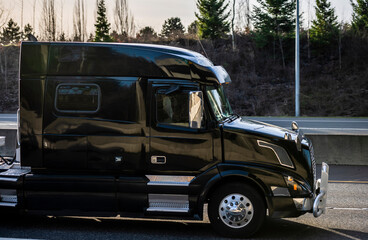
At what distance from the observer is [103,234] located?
22.4 ft

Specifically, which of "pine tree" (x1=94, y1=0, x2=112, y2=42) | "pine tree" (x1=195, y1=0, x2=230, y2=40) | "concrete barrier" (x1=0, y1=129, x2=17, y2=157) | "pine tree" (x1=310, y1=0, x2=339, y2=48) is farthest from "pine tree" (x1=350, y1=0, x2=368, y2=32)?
"concrete barrier" (x1=0, y1=129, x2=17, y2=157)

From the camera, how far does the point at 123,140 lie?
6816mm

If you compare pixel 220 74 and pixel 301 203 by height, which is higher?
pixel 220 74

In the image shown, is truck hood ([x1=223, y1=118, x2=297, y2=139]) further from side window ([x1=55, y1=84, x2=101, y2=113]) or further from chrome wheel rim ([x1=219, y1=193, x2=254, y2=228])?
side window ([x1=55, y1=84, x2=101, y2=113])

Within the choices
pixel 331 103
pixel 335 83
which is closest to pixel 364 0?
pixel 335 83

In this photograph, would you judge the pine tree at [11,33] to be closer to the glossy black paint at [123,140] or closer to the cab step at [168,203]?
the glossy black paint at [123,140]

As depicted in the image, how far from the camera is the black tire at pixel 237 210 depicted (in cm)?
652

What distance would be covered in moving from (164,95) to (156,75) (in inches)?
12.0

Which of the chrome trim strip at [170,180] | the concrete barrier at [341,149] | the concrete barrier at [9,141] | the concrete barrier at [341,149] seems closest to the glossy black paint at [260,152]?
the chrome trim strip at [170,180]

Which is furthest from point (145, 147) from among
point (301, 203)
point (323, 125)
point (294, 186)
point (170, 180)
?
point (323, 125)

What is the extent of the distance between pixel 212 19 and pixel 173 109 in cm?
3828

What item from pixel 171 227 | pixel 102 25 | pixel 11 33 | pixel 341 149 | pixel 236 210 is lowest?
pixel 171 227

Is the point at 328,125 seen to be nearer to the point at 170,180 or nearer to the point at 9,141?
the point at 9,141

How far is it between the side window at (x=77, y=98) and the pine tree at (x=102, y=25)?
31553mm
